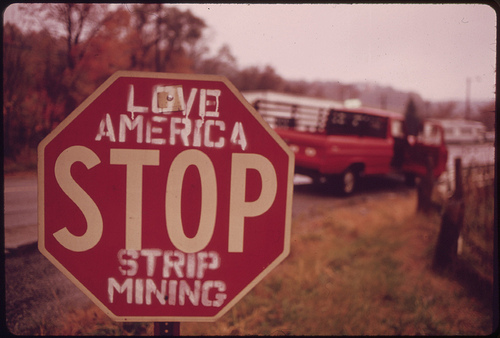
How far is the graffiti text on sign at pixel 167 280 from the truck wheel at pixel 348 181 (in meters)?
3.61

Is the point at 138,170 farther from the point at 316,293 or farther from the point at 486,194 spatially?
the point at 486,194

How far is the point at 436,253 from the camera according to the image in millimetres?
3250

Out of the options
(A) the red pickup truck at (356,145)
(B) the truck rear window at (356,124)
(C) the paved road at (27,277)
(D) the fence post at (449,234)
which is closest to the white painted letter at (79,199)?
(C) the paved road at (27,277)

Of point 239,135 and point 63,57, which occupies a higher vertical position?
point 63,57

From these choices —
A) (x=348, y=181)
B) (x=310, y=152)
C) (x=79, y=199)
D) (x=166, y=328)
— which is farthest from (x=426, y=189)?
(x=79, y=199)

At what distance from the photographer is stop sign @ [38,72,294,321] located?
1.13 m

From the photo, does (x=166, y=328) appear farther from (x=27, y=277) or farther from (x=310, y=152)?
(x=310, y=152)

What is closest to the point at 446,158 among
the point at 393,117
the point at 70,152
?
the point at 393,117

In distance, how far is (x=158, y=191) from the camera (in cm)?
115

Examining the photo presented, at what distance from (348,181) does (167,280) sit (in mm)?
3890

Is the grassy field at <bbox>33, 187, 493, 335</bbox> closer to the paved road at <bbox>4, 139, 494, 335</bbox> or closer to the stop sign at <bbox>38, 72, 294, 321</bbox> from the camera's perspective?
the paved road at <bbox>4, 139, 494, 335</bbox>

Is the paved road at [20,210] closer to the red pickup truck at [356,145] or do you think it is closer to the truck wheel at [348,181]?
the red pickup truck at [356,145]

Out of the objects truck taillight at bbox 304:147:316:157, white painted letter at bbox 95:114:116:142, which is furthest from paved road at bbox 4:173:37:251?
truck taillight at bbox 304:147:316:157

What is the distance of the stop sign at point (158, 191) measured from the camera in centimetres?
113
